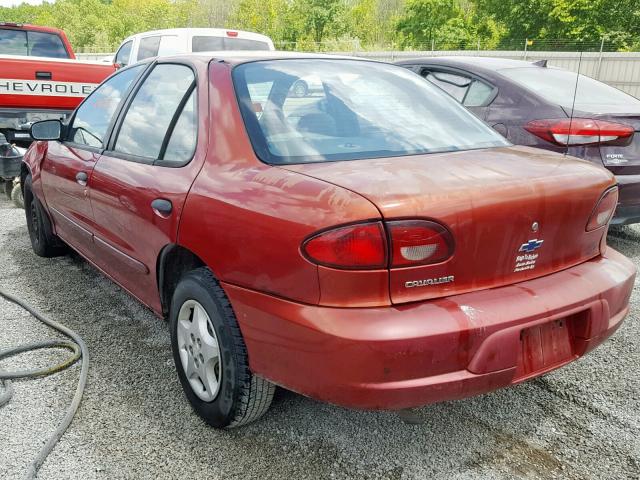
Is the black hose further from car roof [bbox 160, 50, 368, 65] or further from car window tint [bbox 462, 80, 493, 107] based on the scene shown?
car window tint [bbox 462, 80, 493, 107]

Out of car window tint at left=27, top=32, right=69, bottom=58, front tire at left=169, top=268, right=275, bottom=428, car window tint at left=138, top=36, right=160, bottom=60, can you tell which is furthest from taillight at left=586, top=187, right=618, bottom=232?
car window tint at left=27, top=32, right=69, bottom=58

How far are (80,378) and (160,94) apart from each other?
4.80 ft

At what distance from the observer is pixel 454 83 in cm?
564

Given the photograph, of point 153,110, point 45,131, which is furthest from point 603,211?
point 45,131

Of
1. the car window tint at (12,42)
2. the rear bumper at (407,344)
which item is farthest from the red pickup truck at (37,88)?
the rear bumper at (407,344)

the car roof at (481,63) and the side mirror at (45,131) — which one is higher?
the car roof at (481,63)

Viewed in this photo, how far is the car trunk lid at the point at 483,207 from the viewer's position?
203 cm

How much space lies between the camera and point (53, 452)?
2443 mm

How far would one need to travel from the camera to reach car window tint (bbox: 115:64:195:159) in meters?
2.96

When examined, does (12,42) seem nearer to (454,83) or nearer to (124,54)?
Result: (124,54)

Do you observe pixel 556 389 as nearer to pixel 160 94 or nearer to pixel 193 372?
pixel 193 372

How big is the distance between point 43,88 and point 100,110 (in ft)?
14.4

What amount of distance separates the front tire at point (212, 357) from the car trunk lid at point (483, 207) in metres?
0.64

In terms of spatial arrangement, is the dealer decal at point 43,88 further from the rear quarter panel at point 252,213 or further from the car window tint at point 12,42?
the rear quarter panel at point 252,213
